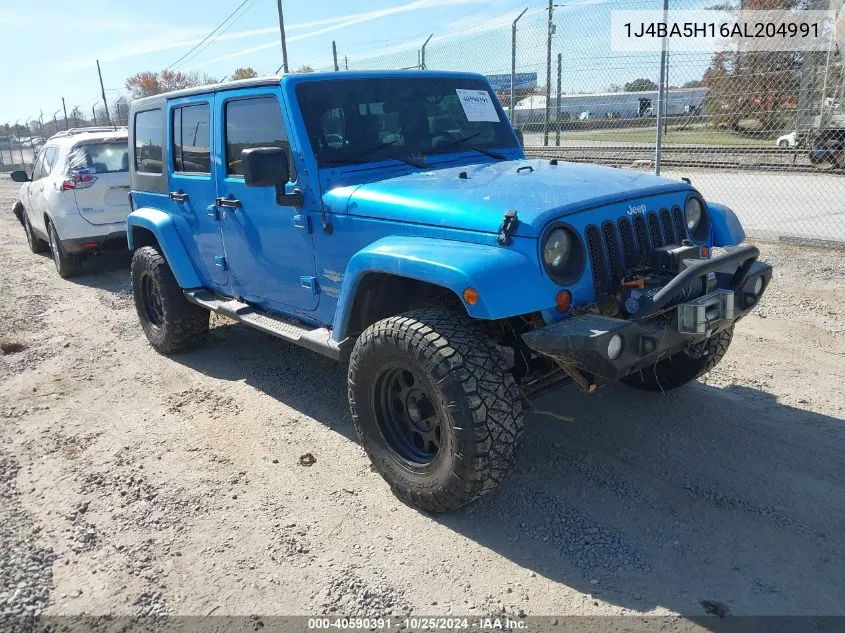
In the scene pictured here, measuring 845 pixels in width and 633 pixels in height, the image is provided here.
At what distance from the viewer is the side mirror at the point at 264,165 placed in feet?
11.8

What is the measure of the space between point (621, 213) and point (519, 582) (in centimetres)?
173

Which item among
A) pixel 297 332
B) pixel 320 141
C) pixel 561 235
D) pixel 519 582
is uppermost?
pixel 320 141

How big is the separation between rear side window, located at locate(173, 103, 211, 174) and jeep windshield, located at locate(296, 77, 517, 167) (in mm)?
1116

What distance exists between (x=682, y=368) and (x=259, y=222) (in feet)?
9.05

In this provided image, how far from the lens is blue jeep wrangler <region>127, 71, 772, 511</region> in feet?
9.54

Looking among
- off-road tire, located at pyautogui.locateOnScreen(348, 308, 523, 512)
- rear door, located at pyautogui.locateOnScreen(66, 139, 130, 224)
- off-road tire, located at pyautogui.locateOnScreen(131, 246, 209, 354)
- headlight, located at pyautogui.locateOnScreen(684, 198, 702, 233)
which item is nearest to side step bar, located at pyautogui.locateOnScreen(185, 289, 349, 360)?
off-road tire, located at pyautogui.locateOnScreen(131, 246, 209, 354)

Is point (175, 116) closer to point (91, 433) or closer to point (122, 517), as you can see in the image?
point (91, 433)

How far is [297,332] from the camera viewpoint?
13.6ft

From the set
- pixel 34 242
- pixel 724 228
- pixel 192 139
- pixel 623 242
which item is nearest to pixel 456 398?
pixel 623 242

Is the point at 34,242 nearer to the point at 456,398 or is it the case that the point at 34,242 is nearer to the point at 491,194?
the point at 491,194

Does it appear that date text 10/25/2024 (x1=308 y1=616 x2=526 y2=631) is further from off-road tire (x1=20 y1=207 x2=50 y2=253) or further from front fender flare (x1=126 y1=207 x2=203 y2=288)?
off-road tire (x1=20 y1=207 x2=50 y2=253)

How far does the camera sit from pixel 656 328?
2.95 metres

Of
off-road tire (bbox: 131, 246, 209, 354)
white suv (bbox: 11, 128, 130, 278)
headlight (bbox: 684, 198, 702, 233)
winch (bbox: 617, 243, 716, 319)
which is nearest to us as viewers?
winch (bbox: 617, 243, 716, 319)

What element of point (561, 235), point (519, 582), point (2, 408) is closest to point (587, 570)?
point (519, 582)
